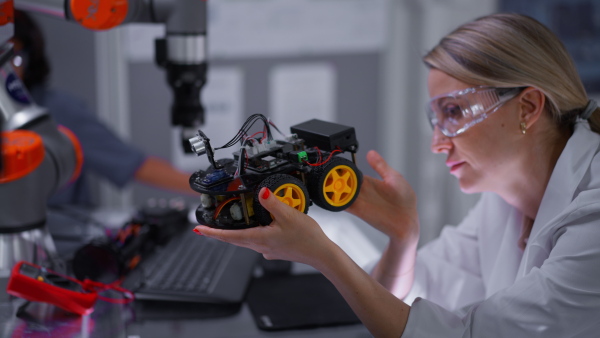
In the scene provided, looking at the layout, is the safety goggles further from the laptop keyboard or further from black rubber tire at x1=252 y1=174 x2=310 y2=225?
the laptop keyboard

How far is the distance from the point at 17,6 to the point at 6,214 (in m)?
0.34

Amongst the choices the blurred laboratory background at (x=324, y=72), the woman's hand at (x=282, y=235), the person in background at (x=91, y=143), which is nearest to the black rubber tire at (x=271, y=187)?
the woman's hand at (x=282, y=235)

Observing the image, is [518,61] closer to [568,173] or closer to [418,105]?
[568,173]

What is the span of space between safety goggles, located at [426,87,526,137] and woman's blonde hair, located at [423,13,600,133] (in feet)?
0.06

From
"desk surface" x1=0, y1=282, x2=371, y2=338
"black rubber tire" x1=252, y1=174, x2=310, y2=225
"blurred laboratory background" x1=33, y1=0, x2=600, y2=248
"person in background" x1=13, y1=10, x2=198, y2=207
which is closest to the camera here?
"black rubber tire" x1=252, y1=174, x2=310, y2=225

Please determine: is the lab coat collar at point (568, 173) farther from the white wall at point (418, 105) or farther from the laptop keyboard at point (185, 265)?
the white wall at point (418, 105)

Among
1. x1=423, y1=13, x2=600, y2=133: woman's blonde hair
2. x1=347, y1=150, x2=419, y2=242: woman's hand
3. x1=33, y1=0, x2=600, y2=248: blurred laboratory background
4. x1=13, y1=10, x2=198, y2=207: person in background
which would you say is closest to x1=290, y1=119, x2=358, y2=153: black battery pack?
x1=347, y1=150, x2=419, y2=242: woman's hand

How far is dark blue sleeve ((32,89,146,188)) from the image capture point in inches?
76.7

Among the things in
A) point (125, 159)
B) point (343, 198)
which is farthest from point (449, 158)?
point (125, 159)

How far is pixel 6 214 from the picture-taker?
1.00 meters

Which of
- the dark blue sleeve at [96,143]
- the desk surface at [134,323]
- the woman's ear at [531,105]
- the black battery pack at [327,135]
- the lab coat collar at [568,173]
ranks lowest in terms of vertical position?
the desk surface at [134,323]

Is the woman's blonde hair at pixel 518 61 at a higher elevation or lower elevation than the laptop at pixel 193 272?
higher

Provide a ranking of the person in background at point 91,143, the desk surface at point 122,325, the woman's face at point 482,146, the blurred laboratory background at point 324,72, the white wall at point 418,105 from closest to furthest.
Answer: the desk surface at point 122,325, the woman's face at point 482,146, the person in background at point 91,143, the blurred laboratory background at point 324,72, the white wall at point 418,105

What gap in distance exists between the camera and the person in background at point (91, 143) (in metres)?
1.95
